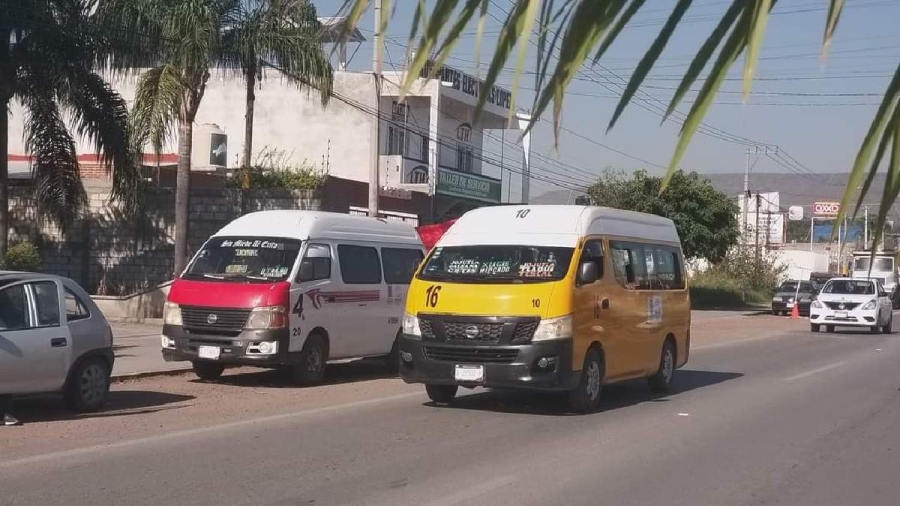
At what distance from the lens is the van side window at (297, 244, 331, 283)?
53.0 ft

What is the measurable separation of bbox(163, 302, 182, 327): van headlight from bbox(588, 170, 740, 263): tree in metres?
32.4

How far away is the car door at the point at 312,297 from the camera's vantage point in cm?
1580

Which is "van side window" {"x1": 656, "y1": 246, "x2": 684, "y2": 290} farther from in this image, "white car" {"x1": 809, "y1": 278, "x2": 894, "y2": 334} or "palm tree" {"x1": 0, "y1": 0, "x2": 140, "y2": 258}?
"white car" {"x1": 809, "y1": 278, "x2": 894, "y2": 334}

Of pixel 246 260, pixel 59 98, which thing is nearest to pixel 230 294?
pixel 246 260

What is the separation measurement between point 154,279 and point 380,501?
899 inches

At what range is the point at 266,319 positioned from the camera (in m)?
15.4

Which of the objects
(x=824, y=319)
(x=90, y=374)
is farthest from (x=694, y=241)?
(x=90, y=374)

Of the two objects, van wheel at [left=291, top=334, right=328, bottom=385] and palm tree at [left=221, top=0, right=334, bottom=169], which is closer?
van wheel at [left=291, top=334, right=328, bottom=385]

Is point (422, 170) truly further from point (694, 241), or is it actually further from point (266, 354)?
point (266, 354)

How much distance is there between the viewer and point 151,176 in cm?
2975

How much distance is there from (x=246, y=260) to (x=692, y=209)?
3352cm

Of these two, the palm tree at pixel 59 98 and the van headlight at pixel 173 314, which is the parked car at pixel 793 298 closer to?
the palm tree at pixel 59 98

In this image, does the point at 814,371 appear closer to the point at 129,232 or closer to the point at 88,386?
the point at 88,386

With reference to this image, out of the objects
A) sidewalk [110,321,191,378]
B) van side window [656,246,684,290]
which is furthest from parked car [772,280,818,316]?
van side window [656,246,684,290]
